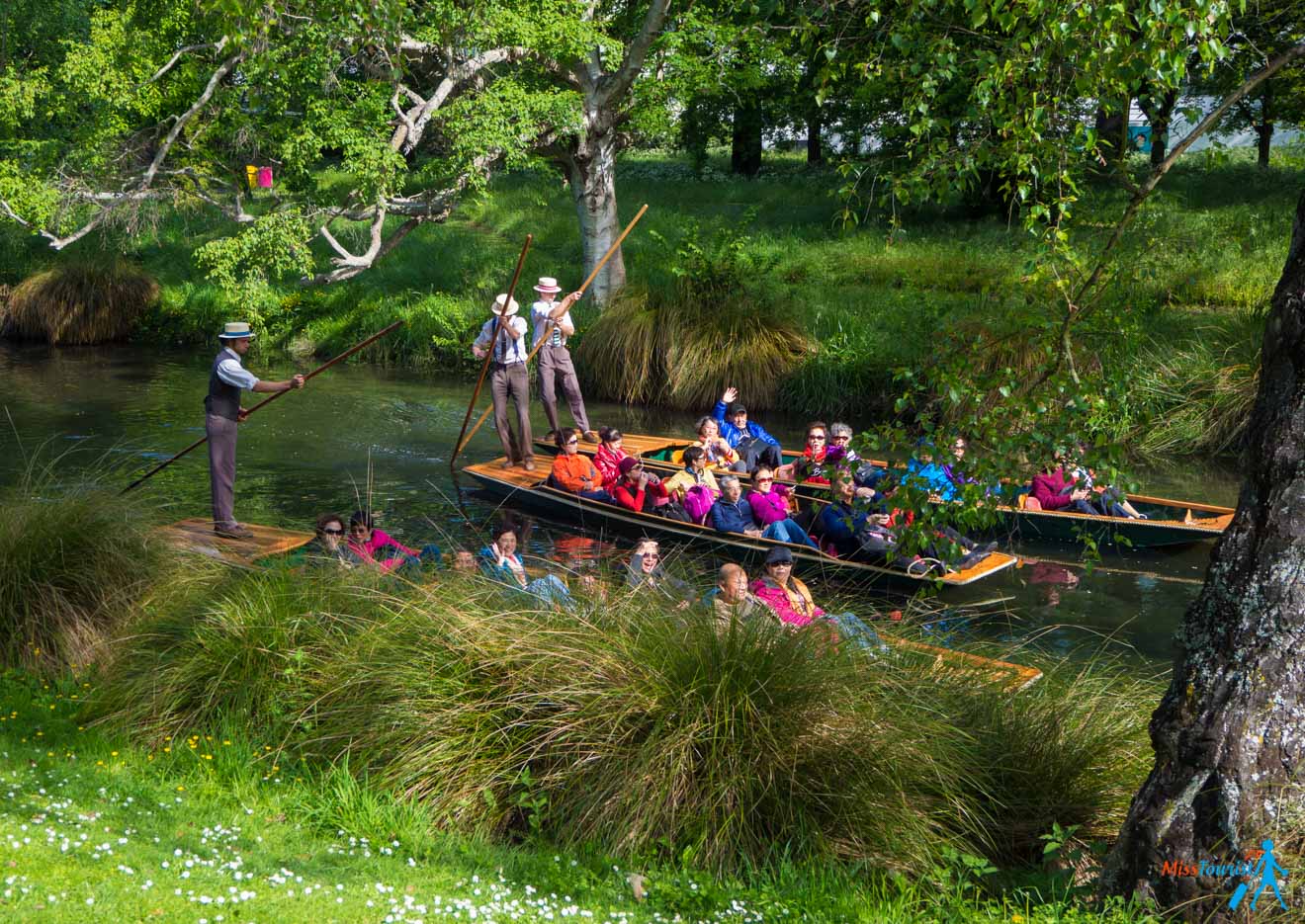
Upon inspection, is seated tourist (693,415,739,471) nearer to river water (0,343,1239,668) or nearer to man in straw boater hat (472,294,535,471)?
river water (0,343,1239,668)

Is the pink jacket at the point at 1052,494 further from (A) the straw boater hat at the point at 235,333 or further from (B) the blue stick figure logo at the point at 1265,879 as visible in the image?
(B) the blue stick figure logo at the point at 1265,879

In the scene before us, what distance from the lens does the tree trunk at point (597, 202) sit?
19.2m

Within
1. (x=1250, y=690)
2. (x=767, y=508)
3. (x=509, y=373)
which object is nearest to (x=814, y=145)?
(x=509, y=373)

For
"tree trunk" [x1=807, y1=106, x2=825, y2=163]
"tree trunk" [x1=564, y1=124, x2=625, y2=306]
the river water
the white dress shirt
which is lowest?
the river water

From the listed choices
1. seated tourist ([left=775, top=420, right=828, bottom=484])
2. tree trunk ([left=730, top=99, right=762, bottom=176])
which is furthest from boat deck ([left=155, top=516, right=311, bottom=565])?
tree trunk ([left=730, top=99, right=762, bottom=176])

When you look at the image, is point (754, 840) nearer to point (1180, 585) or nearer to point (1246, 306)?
point (1180, 585)

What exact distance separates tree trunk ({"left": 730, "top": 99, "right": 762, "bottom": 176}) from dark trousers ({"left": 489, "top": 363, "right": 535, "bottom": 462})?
46.6ft

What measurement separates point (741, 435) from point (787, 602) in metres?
6.78

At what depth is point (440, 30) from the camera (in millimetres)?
15852

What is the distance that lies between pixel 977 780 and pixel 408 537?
742cm

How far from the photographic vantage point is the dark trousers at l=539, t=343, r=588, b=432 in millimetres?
14367

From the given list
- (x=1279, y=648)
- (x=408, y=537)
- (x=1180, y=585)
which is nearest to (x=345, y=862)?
(x=1279, y=648)

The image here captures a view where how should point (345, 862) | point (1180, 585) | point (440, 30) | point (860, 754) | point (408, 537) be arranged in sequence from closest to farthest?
point (345, 862) < point (860, 754) < point (1180, 585) < point (408, 537) < point (440, 30)

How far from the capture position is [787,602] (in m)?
6.66
